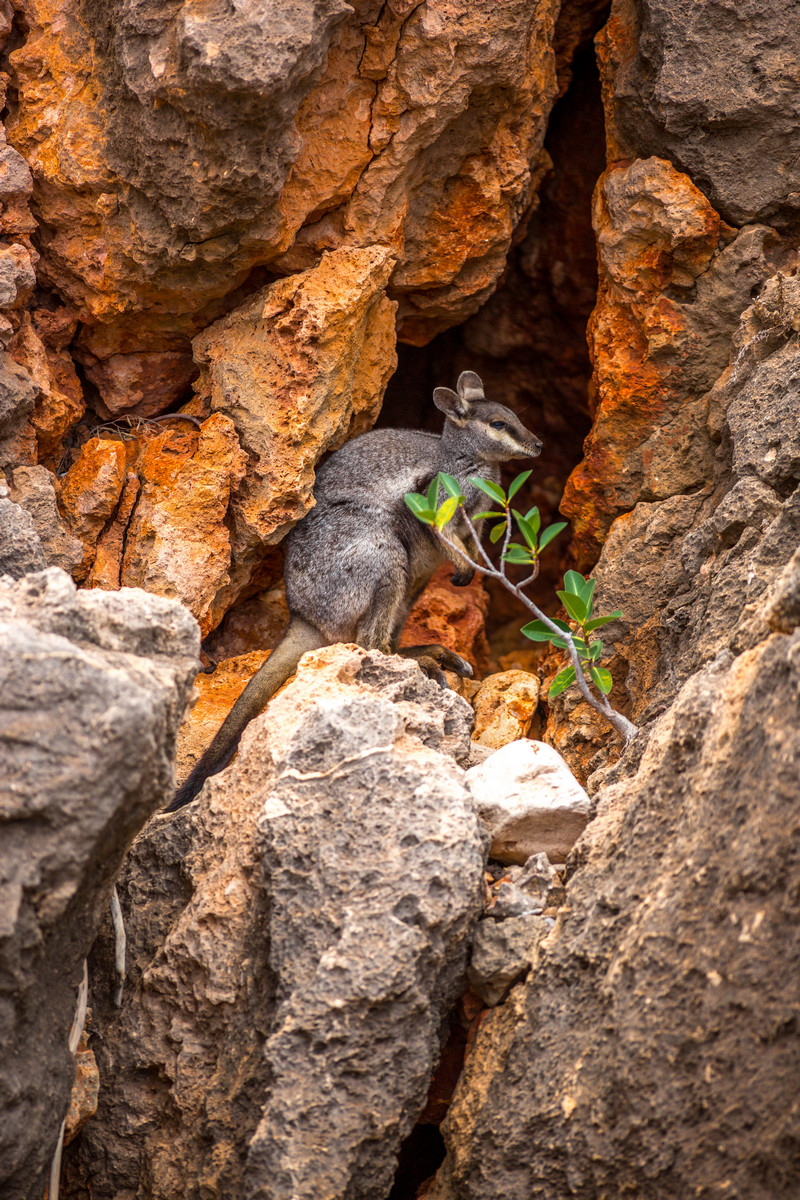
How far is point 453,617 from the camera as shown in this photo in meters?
5.68

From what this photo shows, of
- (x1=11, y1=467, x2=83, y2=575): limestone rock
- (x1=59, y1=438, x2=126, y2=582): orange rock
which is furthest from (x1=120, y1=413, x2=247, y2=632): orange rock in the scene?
(x1=11, y1=467, x2=83, y2=575): limestone rock

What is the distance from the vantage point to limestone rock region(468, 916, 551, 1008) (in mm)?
2842

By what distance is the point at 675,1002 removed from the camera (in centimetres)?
240

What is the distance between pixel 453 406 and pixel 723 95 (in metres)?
1.91

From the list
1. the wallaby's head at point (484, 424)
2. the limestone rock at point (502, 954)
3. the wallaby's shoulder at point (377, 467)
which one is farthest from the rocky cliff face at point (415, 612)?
the wallaby's head at point (484, 424)

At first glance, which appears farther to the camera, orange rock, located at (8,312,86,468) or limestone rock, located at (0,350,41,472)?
orange rock, located at (8,312,86,468)

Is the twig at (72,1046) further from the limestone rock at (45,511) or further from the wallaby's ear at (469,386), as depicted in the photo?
the wallaby's ear at (469,386)

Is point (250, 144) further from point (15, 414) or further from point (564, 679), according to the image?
point (564, 679)

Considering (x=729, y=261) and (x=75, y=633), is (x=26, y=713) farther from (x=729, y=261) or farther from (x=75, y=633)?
(x=729, y=261)

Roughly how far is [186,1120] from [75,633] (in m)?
1.50

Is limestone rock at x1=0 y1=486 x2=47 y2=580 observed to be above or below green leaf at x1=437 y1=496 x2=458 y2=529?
below

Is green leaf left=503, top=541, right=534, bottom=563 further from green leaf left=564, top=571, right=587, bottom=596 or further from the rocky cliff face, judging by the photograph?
the rocky cliff face

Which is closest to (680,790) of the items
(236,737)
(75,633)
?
(75,633)

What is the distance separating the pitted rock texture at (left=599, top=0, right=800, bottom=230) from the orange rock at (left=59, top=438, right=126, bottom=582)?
3013mm
